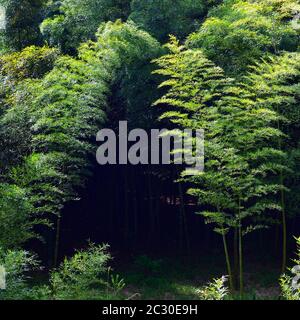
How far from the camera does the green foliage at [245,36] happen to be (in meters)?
7.41

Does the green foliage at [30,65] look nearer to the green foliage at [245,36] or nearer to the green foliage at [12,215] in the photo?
the green foliage at [245,36]

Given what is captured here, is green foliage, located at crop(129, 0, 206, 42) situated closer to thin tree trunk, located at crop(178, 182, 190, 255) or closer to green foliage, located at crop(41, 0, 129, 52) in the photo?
green foliage, located at crop(41, 0, 129, 52)

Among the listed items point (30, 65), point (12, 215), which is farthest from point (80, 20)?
point (12, 215)

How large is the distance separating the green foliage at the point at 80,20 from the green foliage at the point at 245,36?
213 cm

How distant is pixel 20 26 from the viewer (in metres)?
10.8

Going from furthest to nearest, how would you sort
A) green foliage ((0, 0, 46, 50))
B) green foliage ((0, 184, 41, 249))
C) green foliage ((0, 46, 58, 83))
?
green foliage ((0, 0, 46, 50))
green foliage ((0, 46, 58, 83))
green foliage ((0, 184, 41, 249))

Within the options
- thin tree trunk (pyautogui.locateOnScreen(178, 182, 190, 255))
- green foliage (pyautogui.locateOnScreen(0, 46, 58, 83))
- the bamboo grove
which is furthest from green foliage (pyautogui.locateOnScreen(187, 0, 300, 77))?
green foliage (pyautogui.locateOnScreen(0, 46, 58, 83))

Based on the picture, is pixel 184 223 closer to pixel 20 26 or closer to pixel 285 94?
pixel 285 94

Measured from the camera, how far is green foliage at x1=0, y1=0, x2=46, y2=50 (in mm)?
10655

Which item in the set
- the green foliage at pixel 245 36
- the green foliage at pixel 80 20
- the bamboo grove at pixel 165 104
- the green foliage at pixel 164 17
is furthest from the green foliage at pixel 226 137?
the green foliage at pixel 80 20

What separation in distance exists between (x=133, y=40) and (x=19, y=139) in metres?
2.41

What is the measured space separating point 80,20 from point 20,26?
7.57ft

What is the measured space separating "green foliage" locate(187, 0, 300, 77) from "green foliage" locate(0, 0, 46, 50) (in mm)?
4515

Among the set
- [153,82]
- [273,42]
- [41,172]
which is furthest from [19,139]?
[273,42]
